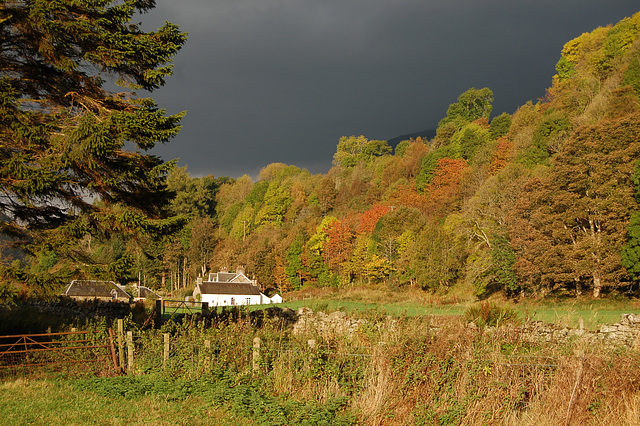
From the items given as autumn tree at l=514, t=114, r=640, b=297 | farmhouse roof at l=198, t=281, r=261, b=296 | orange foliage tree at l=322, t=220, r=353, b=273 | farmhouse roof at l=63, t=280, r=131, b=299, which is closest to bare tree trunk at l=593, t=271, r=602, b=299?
autumn tree at l=514, t=114, r=640, b=297

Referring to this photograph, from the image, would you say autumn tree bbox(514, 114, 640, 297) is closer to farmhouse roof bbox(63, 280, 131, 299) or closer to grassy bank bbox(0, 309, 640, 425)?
grassy bank bbox(0, 309, 640, 425)

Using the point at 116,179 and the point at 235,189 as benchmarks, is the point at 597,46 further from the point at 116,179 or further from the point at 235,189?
the point at 235,189

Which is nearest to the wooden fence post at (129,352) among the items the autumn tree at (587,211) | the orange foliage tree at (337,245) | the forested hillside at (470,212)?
the forested hillside at (470,212)

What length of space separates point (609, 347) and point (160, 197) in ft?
42.2

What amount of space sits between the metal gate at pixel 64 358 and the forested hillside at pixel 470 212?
5.80 ft

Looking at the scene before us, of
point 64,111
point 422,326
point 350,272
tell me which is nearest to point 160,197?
point 64,111

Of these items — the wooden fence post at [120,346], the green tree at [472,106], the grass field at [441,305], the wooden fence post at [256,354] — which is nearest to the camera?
the wooden fence post at [256,354]

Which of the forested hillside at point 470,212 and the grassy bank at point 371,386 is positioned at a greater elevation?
the forested hillside at point 470,212

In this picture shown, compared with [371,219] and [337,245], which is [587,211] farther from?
[337,245]

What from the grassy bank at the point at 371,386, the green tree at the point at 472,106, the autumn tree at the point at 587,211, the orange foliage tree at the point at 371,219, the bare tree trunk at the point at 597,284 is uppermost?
the green tree at the point at 472,106

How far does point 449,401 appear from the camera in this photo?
7.28 m

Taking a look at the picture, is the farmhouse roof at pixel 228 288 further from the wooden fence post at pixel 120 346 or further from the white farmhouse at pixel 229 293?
the wooden fence post at pixel 120 346

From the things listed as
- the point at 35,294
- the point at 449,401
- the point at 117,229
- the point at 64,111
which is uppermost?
the point at 64,111

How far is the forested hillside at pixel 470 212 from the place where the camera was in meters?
32.3
